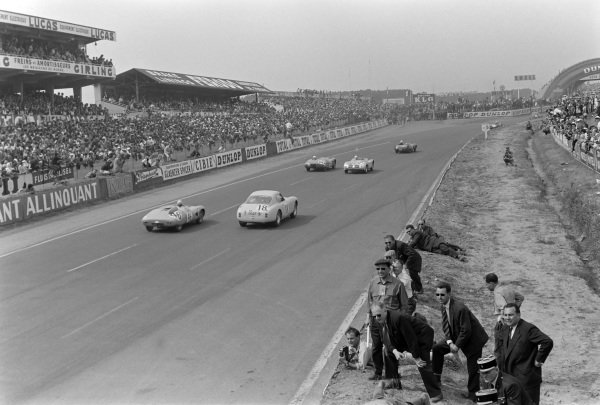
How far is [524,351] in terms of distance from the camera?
26.6 feet

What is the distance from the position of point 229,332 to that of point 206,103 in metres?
71.2

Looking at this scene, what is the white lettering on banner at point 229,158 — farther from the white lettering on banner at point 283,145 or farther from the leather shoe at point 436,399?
the leather shoe at point 436,399

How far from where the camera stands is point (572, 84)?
12812 centimetres

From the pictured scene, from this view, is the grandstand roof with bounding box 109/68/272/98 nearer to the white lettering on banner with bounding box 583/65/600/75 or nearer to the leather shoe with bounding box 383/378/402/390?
the white lettering on banner with bounding box 583/65/600/75

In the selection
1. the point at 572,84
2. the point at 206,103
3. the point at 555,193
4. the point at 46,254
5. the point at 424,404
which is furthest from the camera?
the point at 572,84

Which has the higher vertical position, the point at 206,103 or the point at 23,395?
the point at 206,103

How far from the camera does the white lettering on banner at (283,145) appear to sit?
5876cm

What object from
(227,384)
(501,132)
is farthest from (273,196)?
(501,132)

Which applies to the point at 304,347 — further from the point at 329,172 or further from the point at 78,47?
the point at 78,47

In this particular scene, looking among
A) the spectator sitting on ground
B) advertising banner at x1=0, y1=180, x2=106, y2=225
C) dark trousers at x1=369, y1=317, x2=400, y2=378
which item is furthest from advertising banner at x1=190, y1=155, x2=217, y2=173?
dark trousers at x1=369, y1=317, x2=400, y2=378

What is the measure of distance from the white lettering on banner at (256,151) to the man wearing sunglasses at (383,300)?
4204 centimetres

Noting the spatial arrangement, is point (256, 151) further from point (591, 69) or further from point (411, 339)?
point (591, 69)

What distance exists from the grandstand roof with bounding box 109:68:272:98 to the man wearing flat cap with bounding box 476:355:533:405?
68.4m

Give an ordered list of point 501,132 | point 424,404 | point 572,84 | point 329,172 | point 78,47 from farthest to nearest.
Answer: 1. point 572,84
2. point 501,132
3. point 78,47
4. point 329,172
5. point 424,404
